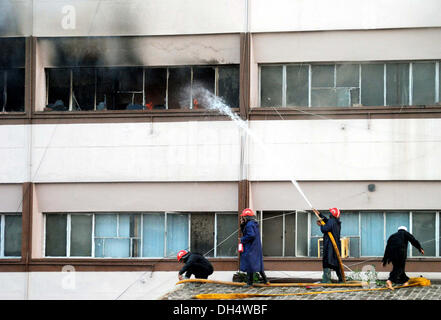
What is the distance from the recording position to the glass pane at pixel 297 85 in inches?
907

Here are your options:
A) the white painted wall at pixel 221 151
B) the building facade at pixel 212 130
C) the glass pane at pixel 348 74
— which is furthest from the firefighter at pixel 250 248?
the glass pane at pixel 348 74

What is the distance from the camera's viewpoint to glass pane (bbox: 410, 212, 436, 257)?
881 inches

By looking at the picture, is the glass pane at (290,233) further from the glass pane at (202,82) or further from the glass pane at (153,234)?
the glass pane at (202,82)

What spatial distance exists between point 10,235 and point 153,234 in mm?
4221

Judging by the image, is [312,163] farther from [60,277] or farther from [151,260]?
[60,277]

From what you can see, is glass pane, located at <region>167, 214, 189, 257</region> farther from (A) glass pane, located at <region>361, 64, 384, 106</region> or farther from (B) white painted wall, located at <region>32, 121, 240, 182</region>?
(A) glass pane, located at <region>361, 64, 384, 106</region>

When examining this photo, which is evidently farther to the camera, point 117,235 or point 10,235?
point 10,235

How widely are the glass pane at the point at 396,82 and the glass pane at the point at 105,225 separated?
8.55m

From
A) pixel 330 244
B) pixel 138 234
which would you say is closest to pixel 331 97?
pixel 330 244

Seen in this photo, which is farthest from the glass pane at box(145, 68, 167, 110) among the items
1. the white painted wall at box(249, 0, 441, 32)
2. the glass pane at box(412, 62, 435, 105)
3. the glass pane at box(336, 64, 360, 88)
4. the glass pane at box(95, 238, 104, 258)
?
the glass pane at box(412, 62, 435, 105)

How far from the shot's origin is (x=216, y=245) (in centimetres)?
2289

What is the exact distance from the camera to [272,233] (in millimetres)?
22812

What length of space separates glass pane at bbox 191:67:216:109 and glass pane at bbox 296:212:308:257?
14.5 ft

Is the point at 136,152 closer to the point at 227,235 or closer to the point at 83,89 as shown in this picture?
the point at 83,89
